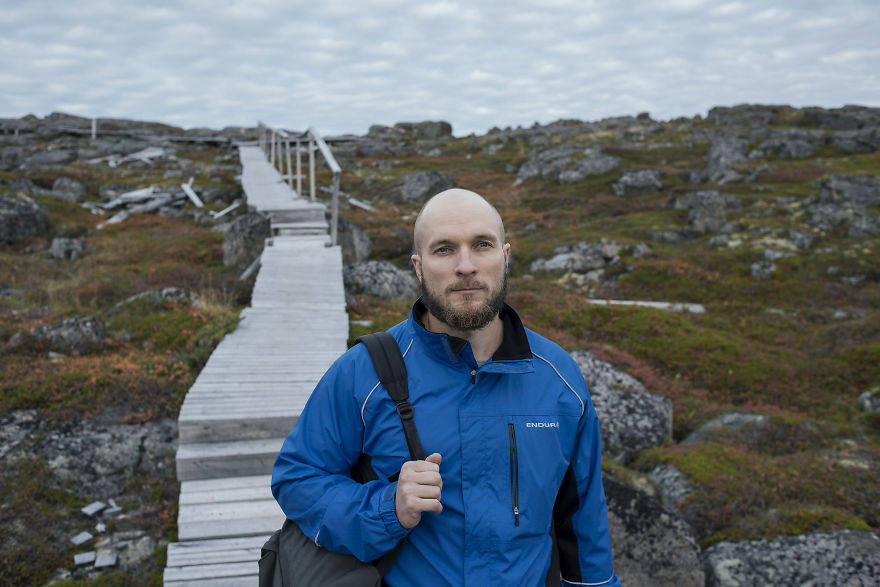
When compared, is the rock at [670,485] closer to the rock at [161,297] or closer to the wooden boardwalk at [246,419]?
the wooden boardwalk at [246,419]

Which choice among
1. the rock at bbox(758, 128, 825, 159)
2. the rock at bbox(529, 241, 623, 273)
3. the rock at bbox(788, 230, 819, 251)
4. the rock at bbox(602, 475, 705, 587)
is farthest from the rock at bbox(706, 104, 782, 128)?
the rock at bbox(602, 475, 705, 587)

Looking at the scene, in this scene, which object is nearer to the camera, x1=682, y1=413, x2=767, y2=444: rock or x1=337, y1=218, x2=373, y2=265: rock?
x1=682, y1=413, x2=767, y2=444: rock

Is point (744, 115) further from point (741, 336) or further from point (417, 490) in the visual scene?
point (417, 490)

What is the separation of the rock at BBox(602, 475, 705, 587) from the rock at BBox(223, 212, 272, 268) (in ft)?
Result: 36.0

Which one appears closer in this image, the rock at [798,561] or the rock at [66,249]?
the rock at [798,561]

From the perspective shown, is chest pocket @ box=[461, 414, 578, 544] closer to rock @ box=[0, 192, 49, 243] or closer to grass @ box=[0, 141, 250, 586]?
grass @ box=[0, 141, 250, 586]

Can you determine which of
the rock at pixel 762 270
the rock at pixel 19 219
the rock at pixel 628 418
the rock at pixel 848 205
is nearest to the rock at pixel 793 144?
the rock at pixel 848 205

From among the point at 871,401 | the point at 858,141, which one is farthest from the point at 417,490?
the point at 858,141

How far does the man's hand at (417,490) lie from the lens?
213 cm

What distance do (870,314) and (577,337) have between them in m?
8.24

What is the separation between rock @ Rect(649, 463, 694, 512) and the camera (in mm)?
6590

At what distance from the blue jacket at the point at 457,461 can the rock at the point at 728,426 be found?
6.63 metres

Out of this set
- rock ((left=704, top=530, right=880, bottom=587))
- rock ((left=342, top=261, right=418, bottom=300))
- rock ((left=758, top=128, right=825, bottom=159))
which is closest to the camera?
rock ((left=704, top=530, right=880, bottom=587))

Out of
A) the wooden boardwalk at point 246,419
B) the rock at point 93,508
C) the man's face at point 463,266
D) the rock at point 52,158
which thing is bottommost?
the rock at point 93,508
